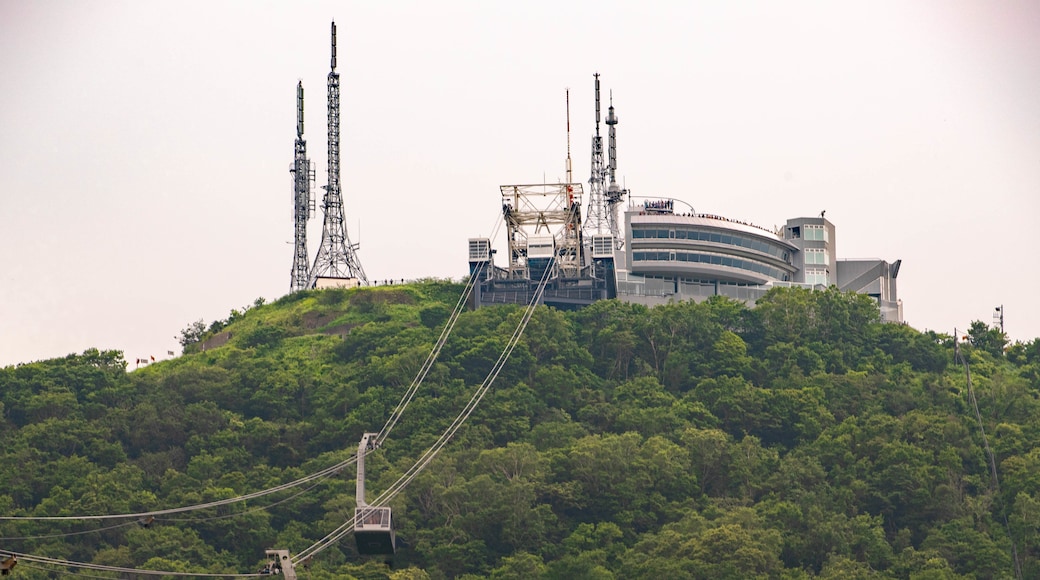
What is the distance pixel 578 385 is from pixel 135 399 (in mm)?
25909

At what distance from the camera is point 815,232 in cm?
14200

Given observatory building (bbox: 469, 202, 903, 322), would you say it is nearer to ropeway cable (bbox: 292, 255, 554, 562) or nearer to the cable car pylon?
ropeway cable (bbox: 292, 255, 554, 562)

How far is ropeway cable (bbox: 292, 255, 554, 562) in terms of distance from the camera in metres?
102

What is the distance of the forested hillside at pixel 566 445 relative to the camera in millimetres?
102750

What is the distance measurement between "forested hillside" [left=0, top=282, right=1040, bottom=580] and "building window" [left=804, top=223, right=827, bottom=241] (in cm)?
1282

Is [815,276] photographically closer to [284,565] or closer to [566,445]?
[566,445]

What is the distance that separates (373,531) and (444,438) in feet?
65.1

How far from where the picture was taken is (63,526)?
4141 inches

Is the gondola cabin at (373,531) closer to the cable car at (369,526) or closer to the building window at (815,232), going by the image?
the cable car at (369,526)

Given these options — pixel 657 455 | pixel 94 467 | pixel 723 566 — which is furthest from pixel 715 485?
pixel 94 467

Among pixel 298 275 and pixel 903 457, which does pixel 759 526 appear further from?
pixel 298 275

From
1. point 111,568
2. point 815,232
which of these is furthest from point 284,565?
point 815,232

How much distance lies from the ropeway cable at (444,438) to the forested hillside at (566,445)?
55cm

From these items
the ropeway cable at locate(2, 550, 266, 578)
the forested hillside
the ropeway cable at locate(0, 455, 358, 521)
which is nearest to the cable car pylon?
the forested hillside
